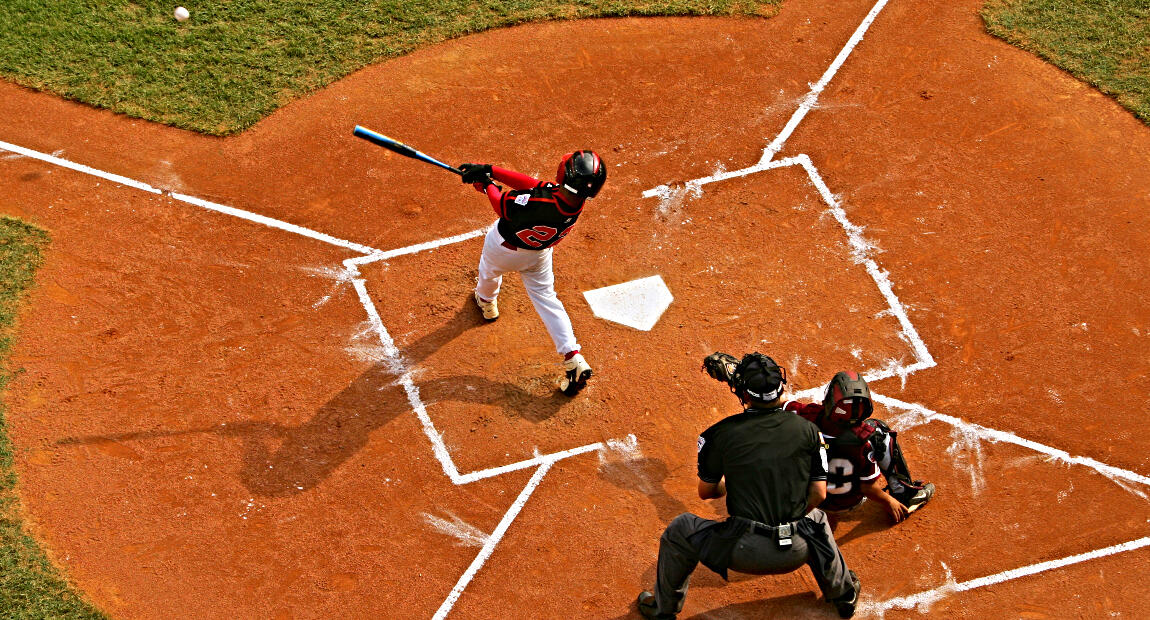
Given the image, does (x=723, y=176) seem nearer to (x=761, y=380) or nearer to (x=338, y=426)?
(x=761, y=380)

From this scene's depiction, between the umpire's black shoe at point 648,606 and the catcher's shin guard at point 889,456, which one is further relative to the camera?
the catcher's shin guard at point 889,456

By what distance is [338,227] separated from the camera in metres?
9.84

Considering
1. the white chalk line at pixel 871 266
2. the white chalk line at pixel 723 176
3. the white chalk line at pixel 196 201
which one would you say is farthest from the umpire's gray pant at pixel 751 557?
the white chalk line at pixel 196 201

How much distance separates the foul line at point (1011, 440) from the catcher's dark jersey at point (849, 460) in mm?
1049

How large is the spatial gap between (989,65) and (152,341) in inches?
416

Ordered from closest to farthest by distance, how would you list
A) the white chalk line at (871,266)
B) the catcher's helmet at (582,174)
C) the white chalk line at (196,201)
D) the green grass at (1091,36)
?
the catcher's helmet at (582,174), the white chalk line at (871,266), the white chalk line at (196,201), the green grass at (1091,36)

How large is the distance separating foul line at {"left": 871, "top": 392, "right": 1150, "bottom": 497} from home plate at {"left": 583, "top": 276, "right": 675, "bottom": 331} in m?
2.26

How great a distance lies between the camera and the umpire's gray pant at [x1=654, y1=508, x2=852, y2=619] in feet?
20.5

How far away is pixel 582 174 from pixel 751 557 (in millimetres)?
3299

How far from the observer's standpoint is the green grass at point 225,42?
11.2 meters

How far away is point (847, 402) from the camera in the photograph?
6809 mm

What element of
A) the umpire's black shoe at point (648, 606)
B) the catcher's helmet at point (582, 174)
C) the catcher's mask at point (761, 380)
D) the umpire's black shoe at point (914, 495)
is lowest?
Result: the umpire's black shoe at point (648, 606)

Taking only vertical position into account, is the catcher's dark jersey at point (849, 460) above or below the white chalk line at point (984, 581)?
above

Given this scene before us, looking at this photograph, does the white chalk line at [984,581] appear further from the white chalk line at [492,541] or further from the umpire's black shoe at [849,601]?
the white chalk line at [492,541]
